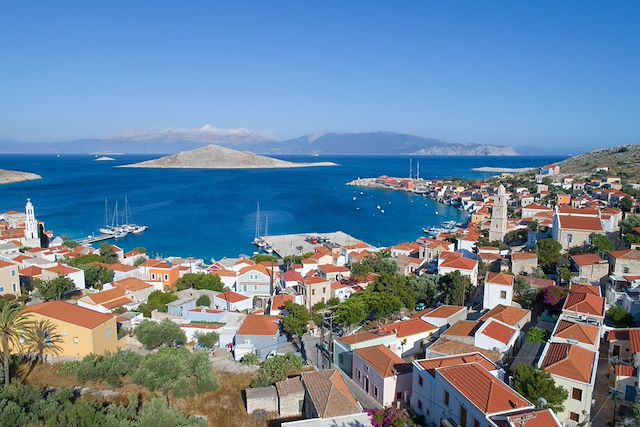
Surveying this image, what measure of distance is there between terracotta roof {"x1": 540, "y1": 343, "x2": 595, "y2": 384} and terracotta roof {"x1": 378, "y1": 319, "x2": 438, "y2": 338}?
4.72 metres

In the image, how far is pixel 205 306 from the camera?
2145cm

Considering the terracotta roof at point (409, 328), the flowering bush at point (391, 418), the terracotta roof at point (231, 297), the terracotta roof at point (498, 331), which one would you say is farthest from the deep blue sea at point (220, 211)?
the flowering bush at point (391, 418)

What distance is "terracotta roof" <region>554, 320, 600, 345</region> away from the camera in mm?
13116

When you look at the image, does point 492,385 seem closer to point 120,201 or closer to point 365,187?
point 120,201

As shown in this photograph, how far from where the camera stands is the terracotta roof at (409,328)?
53.4 ft

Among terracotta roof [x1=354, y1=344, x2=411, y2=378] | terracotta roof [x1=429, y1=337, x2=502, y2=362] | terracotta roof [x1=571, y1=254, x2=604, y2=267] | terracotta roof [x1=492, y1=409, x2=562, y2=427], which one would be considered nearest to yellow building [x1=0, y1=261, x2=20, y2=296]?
terracotta roof [x1=354, y1=344, x2=411, y2=378]

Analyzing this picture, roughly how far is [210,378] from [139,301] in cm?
1092

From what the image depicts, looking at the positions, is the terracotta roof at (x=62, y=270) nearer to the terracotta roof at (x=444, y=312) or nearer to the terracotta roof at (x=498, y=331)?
the terracotta roof at (x=444, y=312)

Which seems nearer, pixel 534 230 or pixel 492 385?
pixel 492 385

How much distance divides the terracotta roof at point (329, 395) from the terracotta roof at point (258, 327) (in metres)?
4.81

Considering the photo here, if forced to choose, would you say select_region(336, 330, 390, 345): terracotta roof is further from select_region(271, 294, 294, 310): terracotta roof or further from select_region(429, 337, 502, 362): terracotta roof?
select_region(271, 294, 294, 310): terracotta roof

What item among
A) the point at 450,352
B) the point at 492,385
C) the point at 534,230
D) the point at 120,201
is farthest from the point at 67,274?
the point at 120,201

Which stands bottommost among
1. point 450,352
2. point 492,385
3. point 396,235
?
point 396,235

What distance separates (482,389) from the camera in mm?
9852
